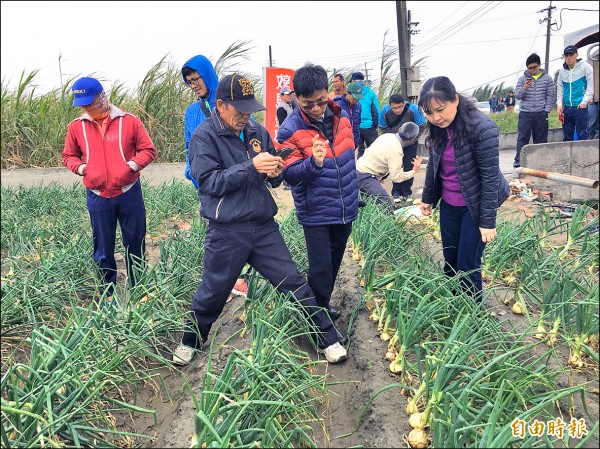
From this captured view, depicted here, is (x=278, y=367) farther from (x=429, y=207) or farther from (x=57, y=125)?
(x=57, y=125)

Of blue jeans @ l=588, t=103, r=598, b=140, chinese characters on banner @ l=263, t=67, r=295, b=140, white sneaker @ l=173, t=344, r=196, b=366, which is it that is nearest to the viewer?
white sneaker @ l=173, t=344, r=196, b=366

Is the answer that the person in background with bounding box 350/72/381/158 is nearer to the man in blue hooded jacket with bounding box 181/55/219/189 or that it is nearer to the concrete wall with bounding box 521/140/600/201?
the concrete wall with bounding box 521/140/600/201

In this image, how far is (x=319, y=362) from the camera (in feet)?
6.43

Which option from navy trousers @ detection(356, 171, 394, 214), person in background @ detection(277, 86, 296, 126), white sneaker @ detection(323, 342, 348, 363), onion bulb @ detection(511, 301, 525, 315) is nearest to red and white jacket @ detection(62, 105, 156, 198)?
white sneaker @ detection(323, 342, 348, 363)

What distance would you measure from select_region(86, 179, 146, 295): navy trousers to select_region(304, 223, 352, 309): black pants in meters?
1.16

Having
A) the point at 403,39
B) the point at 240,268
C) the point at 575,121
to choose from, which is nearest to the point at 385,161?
the point at 240,268

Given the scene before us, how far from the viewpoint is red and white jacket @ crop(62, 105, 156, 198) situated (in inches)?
117

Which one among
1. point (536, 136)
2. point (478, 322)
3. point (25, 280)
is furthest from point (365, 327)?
point (536, 136)

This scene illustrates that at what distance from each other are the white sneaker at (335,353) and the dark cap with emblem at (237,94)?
3.91 feet

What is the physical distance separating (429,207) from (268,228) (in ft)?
3.39

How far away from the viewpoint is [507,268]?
303cm

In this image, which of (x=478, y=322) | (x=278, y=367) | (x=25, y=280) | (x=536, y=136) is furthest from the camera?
(x=536, y=136)

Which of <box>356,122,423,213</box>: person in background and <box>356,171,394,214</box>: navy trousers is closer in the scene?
<box>356,171,394,214</box>: navy trousers

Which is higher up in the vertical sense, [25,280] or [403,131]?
[403,131]
